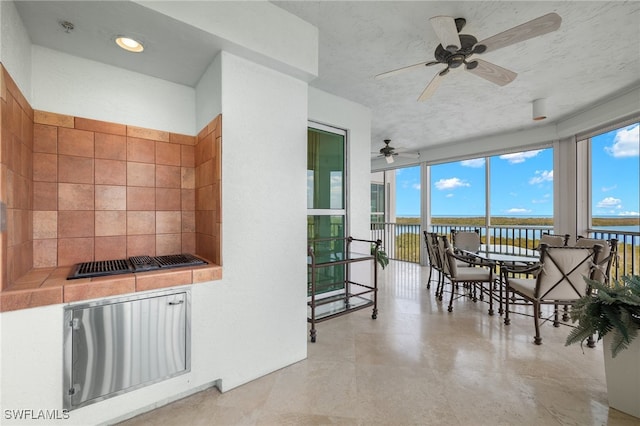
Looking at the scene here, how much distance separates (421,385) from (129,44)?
2947 millimetres

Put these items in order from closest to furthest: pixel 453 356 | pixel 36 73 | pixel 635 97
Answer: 1. pixel 36 73
2. pixel 453 356
3. pixel 635 97

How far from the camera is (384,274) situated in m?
5.18

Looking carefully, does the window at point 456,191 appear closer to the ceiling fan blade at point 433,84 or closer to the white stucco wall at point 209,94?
the ceiling fan blade at point 433,84

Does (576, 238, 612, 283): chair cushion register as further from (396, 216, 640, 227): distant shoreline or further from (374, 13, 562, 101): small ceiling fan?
(374, 13, 562, 101): small ceiling fan

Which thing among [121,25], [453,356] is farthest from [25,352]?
[453,356]

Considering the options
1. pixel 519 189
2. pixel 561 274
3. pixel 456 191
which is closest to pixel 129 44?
pixel 561 274

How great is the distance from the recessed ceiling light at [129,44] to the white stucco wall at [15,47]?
0.42 meters

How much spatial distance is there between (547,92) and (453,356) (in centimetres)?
334

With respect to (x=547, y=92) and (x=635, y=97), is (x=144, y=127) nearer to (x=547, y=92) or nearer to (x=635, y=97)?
(x=547, y=92)

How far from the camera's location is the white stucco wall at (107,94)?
5.43 feet

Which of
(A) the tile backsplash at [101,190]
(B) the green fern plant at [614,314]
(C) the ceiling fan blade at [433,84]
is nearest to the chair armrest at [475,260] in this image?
(B) the green fern plant at [614,314]

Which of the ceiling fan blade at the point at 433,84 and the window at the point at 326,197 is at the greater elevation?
the ceiling fan blade at the point at 433,84

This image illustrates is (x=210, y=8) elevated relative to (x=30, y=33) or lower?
elevated

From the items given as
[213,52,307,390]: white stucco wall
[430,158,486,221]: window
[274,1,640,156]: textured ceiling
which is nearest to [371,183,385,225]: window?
[430,158,486,221]: window
